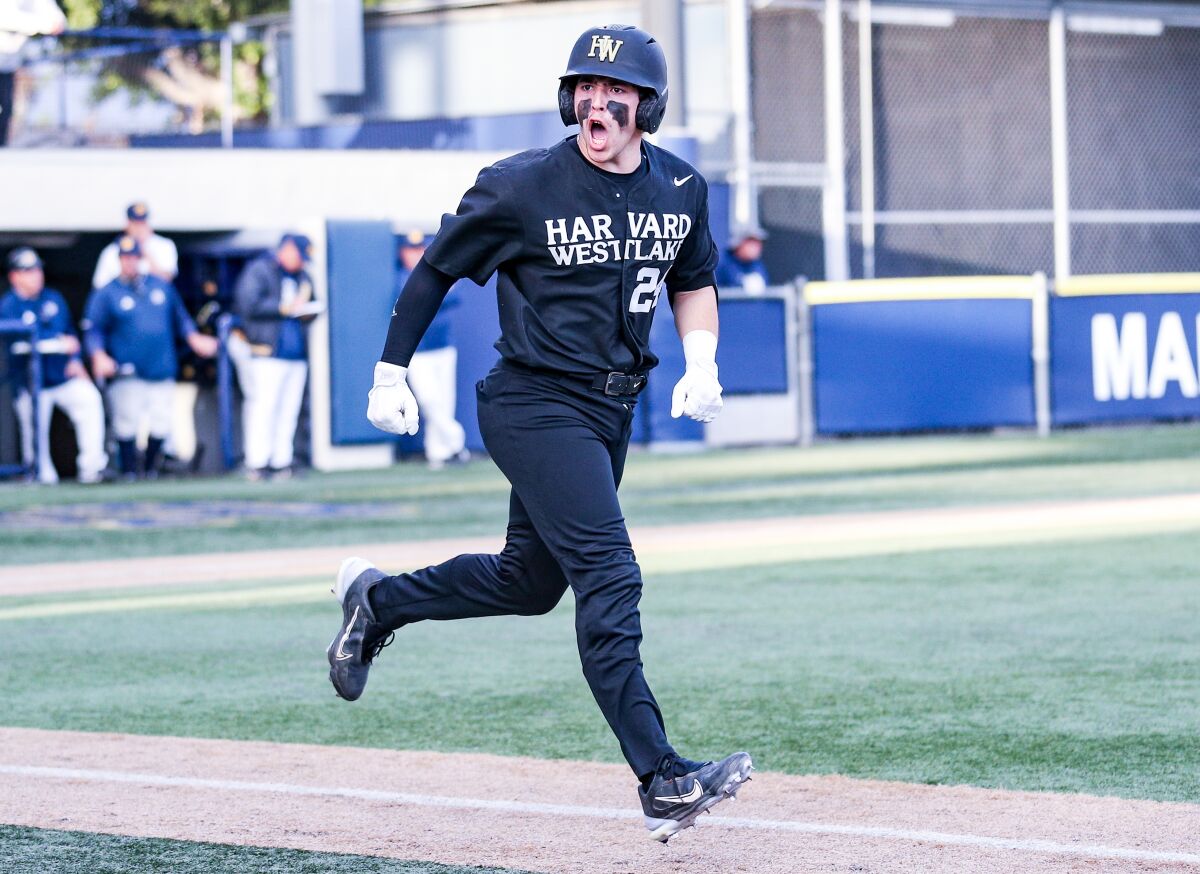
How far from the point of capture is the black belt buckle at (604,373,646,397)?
467cm

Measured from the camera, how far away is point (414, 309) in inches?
187

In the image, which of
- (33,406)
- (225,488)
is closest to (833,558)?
(225,488)

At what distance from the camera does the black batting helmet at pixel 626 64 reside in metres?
4.53

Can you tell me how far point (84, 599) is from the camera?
9586mm

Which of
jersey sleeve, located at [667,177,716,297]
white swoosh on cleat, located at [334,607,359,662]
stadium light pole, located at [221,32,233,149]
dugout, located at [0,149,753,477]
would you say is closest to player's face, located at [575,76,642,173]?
jersey sleeve, located at [667,177,716,297]

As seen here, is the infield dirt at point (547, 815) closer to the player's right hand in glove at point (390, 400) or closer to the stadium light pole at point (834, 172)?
the player's right hand in glove at point (390, 400)

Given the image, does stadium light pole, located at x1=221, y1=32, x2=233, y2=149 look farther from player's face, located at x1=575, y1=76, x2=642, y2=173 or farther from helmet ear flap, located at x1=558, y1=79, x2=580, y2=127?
player's face, located at x1=575, y1=76, x2=642, y2=173

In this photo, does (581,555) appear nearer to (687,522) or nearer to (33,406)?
(687,522)

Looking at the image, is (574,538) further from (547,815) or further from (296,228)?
(296,228)

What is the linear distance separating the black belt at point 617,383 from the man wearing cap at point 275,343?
1194cm

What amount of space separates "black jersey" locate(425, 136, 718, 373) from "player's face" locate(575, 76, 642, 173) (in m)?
0.07

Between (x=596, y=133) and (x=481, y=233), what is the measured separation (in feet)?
1.18

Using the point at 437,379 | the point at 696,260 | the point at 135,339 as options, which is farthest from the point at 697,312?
the point at 437,379

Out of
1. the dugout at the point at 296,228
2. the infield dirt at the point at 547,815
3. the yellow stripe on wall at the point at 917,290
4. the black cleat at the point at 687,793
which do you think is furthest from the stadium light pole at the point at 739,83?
the black cleat at the point at 687,793
